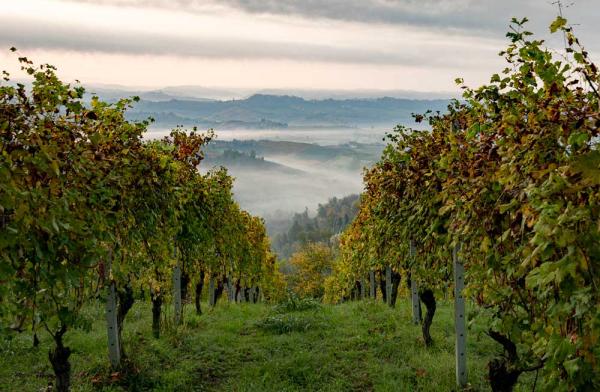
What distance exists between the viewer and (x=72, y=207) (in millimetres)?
6398

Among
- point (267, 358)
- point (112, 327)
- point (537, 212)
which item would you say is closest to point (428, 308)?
point (267, 358)

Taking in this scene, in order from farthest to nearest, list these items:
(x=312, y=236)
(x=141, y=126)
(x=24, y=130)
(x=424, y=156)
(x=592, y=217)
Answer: (x=312, y=236) → (x=424, y=156) → (x=141, y=126) → (x=24, y=130) → (x=592, y=217)

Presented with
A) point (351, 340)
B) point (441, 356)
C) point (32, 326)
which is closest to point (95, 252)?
point (32, 326)

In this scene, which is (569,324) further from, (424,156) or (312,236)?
(312,236)

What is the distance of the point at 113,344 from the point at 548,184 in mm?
10642

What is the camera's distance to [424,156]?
431 inches

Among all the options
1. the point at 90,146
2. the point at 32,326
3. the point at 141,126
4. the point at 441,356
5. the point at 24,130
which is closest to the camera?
the point at 32,326

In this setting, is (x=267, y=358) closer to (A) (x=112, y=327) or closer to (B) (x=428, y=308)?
(A) (x=112, y=327)

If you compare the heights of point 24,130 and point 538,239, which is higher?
point 24,130

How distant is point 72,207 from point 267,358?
9031 millimetres

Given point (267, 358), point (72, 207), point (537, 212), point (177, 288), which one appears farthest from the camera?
point (177, 288)

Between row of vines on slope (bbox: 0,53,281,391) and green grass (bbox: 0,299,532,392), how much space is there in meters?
1.48

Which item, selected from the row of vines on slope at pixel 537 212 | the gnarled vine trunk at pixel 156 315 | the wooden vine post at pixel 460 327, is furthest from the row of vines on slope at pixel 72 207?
the wooden vine post at pixel 460 327

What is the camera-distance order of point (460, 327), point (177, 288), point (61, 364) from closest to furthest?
1. point (61, 364)
2. point (460, 327)
3. point (177, 288)
